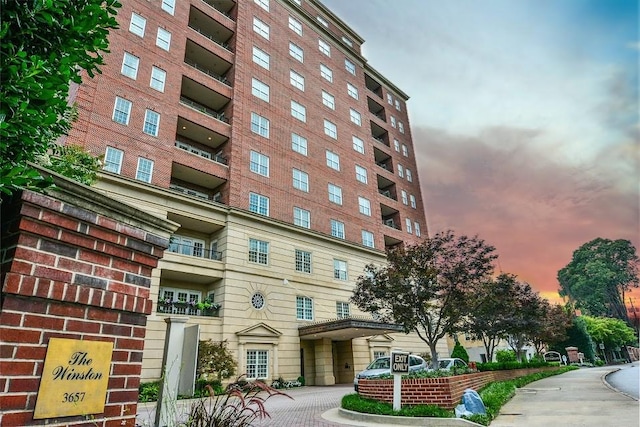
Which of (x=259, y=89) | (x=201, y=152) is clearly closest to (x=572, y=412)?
(x=201, y=152)

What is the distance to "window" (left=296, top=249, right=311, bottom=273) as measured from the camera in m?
27.5

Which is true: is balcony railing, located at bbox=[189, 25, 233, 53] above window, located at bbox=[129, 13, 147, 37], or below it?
above

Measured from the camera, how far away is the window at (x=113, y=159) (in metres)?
20.8

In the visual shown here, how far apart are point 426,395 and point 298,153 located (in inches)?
905

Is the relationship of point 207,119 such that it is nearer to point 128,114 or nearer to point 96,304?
point 128,114

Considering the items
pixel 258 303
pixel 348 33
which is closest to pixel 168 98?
pixel 258 303

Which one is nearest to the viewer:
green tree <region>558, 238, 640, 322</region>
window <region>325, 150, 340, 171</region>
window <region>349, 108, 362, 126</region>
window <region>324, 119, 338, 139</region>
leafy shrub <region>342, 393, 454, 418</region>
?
leafy shrub <region>342, 393, 454, 418</region>

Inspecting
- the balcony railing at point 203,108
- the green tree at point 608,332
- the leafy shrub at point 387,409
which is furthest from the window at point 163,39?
the green tree at point 608,332

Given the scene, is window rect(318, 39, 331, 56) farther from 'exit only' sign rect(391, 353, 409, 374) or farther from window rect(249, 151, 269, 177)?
'exit only' sign rect(391, 353, 409, 374)

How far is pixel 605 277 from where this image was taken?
8012cm

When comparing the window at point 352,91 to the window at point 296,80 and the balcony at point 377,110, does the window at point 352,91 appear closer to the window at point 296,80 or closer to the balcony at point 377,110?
the balcony at point 377,110

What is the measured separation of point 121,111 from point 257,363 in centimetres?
1673

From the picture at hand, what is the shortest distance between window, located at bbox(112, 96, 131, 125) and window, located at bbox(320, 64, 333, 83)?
1975 cm

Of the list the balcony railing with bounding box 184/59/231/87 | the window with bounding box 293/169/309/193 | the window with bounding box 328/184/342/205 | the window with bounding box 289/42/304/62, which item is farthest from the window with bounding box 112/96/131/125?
the window with bounding box 289/42/304/62
